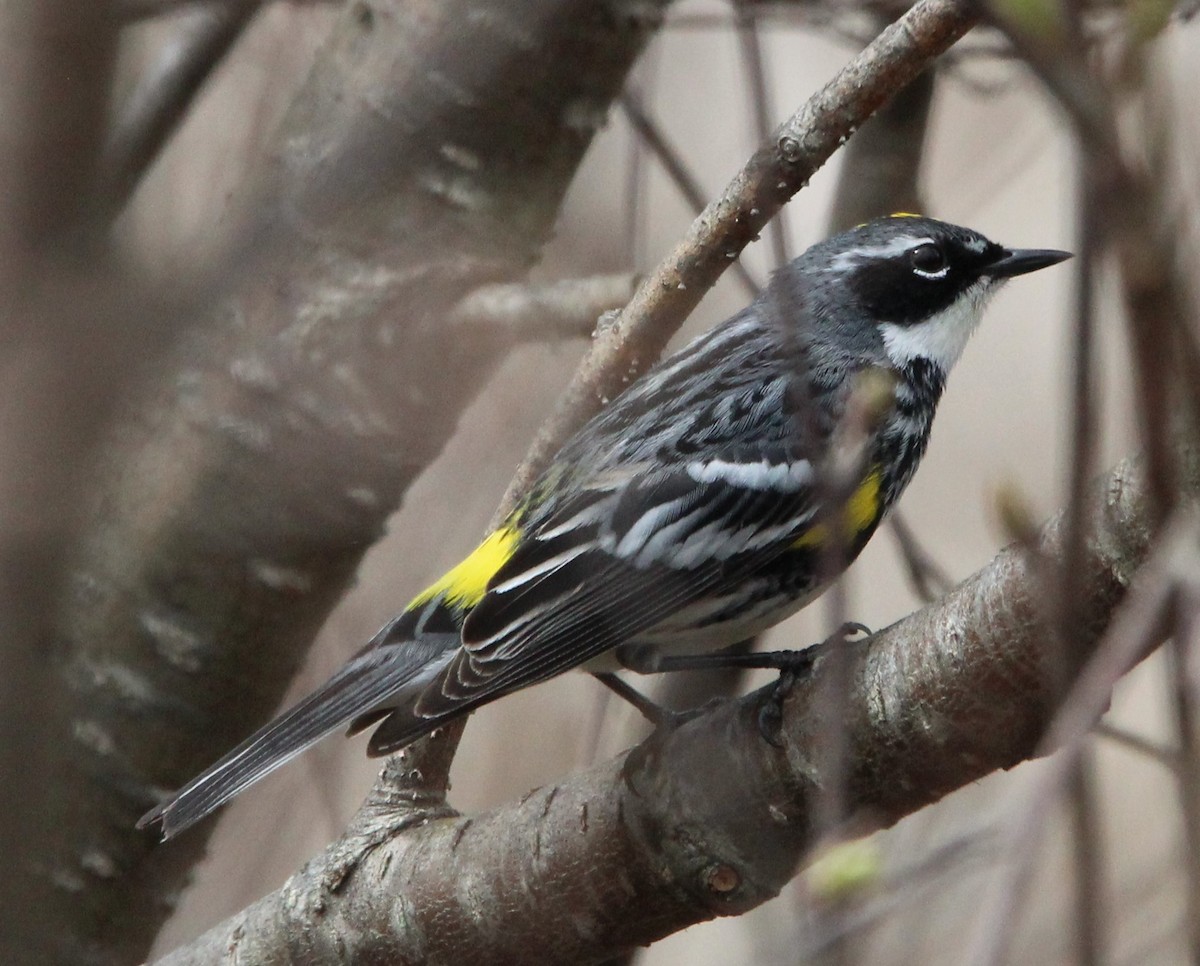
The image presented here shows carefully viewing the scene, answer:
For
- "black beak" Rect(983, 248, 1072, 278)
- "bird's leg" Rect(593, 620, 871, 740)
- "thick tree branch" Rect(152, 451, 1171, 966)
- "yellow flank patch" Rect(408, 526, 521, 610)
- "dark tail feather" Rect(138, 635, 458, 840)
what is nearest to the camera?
"thick tree branch" Rect(152, 451, 1171, 966)

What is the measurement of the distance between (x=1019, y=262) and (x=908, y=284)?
314 mm

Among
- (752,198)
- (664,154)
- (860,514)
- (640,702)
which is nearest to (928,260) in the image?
(664,154)

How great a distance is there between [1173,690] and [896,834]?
12.5ft

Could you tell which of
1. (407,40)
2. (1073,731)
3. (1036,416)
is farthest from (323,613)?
(1036,416)

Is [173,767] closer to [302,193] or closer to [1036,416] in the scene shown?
[302,193]

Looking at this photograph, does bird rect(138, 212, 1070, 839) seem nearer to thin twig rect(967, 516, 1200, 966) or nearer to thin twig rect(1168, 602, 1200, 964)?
thin twig rect(967, 516, 1200, 966)

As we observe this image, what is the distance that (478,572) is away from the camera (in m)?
3.58

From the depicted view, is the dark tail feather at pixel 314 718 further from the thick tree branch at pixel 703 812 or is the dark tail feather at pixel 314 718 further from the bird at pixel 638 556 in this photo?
the thick tree branch at pixel 703 812

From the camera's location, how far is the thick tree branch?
193cm

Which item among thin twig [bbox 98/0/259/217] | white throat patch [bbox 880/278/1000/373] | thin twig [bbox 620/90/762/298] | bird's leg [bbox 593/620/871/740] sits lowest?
bird's leg [bbox 593/620/871/740]

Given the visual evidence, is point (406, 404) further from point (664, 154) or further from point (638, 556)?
point (664, 154)

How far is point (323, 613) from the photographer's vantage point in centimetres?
370

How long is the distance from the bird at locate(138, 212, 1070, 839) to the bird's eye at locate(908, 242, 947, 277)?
411 millimetres

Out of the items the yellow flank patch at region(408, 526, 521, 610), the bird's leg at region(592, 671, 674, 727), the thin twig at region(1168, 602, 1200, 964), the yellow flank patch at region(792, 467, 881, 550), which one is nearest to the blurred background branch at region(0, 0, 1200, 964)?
the thin twig at region(1168, 602, 1200, 964)
